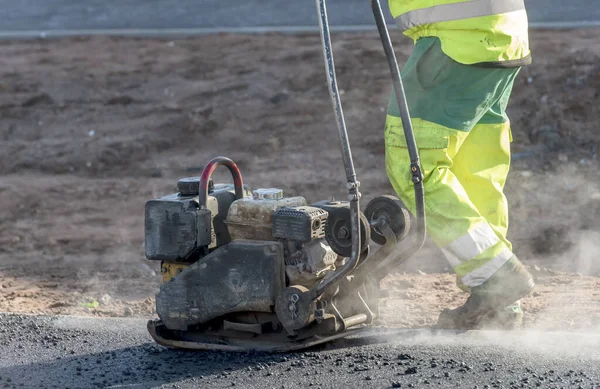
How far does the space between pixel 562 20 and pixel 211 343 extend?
794 centimetres

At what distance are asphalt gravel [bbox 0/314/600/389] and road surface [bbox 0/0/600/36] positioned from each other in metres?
7.20

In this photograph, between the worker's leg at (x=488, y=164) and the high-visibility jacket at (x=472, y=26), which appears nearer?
the high-visibility jacket at (x=472, y=26)

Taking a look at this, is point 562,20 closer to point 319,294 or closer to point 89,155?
point 89,155

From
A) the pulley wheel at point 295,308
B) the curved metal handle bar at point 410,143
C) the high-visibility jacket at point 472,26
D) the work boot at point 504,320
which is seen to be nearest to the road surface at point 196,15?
the high-visibility jacket at point 472,26

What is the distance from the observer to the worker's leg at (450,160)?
4117 millimetres

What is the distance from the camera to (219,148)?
8930 millimetres

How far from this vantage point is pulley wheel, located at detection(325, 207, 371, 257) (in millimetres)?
3896

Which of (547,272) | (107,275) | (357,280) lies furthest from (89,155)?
(357,280)

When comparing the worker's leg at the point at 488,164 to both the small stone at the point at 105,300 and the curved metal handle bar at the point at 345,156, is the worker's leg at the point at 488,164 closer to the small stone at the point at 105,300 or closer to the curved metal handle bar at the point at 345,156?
the curved metal handle bar at the point at 345,156

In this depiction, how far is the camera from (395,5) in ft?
14.1

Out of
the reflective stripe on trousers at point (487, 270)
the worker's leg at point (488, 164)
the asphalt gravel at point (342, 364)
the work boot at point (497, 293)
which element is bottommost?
the asphalt gravel at point (342, 364)

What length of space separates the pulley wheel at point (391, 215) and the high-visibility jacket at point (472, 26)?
0.69 m

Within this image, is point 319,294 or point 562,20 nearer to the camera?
point 319,294

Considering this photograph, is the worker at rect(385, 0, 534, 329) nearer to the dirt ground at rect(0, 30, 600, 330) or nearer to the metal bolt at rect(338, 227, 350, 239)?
the metal bolt at rect(338, 227, 350, 239)
